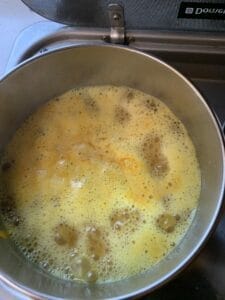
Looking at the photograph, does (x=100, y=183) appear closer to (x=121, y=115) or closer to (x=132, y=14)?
(x=121, y=115)

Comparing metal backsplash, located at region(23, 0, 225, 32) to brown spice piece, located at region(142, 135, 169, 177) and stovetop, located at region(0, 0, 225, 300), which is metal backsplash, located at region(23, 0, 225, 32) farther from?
brown spice piece, located at region(142, 135, 169, 177)

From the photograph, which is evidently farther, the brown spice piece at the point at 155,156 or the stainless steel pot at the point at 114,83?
the brown spice piece at the point at 155,156

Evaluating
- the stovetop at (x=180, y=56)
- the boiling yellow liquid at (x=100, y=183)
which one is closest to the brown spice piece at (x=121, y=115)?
the boiling yellow liquid at (x=100, y=183)

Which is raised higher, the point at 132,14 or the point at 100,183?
the point at 132,14

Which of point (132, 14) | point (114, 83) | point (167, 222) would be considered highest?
point (132, 14)

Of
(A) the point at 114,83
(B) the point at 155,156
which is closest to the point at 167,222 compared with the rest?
(B) the point at 155,156

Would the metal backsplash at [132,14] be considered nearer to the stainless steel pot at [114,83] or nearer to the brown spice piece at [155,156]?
the stainless steel pot at [114,83]
